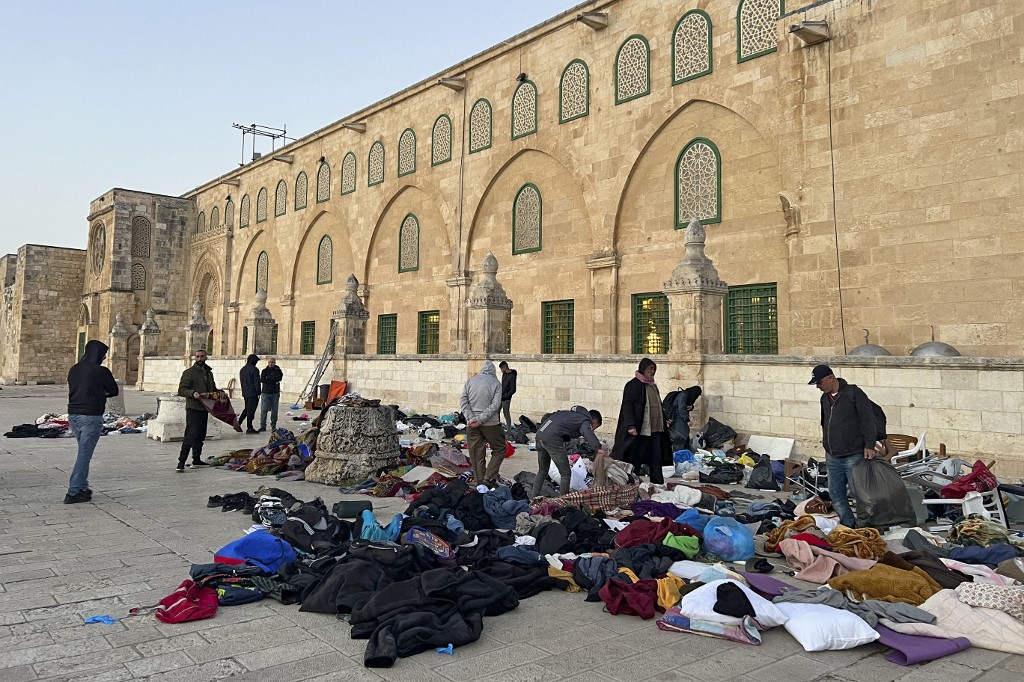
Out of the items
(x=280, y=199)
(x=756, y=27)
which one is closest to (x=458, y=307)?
(x=756, y=27)

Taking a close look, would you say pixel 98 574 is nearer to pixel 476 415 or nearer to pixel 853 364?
pixel 476 415

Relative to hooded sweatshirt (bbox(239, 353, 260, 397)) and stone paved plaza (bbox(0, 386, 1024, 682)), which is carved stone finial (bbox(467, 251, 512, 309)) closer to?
hooded sweatshirt (bbox(239, 353, 260, 397))

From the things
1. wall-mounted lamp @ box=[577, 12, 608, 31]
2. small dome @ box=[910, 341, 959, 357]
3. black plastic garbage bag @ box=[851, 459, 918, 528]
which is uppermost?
wall-mounted lamp @ box=[577, 12, 608, 31]

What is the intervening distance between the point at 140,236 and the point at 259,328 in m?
17.2

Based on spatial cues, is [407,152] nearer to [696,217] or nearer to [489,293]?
[489,293]

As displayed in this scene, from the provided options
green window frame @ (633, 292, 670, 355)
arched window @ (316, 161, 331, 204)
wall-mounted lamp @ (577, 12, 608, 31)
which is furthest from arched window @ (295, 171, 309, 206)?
green window frame @ (633, 292, 670, 355)

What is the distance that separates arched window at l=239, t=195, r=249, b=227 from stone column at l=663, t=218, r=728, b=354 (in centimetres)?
2427

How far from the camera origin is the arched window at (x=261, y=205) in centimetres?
2867

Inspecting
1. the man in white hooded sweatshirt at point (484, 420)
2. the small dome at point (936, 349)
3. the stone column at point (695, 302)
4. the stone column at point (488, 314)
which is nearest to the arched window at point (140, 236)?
the stone column at point (488, 314)

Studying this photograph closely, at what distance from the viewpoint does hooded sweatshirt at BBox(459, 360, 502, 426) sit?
23.9 feet

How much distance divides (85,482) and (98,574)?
272 centimetres

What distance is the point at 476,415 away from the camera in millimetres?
7309

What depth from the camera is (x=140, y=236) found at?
33.5 meters

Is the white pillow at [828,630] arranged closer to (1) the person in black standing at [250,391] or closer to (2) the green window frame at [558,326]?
(1) the person in black standing at [250,391]
